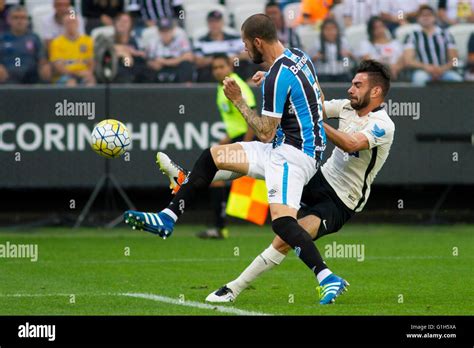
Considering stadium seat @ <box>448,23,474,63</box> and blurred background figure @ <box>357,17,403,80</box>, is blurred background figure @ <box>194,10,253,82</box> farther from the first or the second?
stadium seat @ <box>448,23,474,63</box>

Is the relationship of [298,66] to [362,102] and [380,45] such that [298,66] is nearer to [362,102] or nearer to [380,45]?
[362,102]

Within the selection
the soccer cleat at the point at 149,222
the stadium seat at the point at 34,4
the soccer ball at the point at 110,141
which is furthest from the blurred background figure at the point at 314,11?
the soccer cleat at the point at 149,222

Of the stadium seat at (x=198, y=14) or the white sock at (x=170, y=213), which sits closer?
the white sock at (x=170, y=213)

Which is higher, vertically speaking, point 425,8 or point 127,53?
point 425,8

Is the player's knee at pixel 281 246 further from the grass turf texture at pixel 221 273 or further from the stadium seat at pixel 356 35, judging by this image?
the stadium seat at pixel 356 35

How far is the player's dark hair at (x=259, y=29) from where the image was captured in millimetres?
9062

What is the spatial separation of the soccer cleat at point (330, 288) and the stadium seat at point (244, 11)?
988 cm

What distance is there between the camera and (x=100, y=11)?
59.1 feet

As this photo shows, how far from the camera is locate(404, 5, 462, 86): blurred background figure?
58.2ft

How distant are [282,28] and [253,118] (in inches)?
355

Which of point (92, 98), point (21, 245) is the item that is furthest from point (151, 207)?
point (21, 245)

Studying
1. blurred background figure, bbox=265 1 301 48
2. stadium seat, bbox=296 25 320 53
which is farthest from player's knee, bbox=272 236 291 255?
stadium seat, bbox=296 25 320 53

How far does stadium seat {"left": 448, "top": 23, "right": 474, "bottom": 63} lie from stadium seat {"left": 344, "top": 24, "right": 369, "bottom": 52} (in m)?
1.33

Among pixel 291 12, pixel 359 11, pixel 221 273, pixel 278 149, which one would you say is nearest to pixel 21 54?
pixel 291 12
